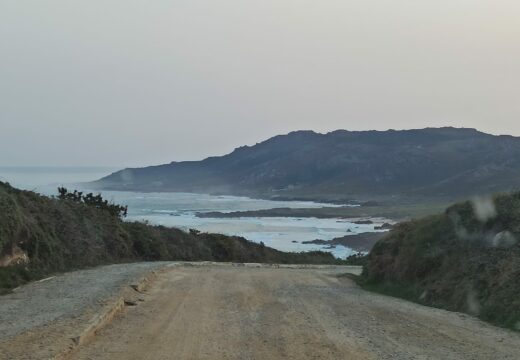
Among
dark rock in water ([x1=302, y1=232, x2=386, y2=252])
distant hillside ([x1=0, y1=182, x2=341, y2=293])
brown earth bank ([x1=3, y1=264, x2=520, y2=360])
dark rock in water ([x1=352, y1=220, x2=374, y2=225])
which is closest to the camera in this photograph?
brown earth bank ([x1=3, y1=264, x2=520, y2=360])

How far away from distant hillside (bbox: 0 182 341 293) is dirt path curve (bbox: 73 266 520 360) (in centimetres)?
414

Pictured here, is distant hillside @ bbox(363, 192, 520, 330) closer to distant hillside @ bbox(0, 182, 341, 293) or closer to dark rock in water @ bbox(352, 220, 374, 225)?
distant hillside @ bbox(0, 182, 341, 293)

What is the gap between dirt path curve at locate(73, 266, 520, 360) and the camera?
8750mm

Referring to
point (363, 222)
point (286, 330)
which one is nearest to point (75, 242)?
point (286, 330)

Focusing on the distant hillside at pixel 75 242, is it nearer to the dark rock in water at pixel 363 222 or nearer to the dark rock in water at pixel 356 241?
the dark rock in water at pixel 356 241

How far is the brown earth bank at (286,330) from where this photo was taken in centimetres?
874

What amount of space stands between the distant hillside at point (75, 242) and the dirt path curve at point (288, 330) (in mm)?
4141

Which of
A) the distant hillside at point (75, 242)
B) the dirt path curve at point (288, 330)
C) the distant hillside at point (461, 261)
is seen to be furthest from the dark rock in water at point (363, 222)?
the dirt path curve at point (288, 330)

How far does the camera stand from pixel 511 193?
55.9 feet

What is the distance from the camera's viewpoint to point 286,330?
10.4 meters

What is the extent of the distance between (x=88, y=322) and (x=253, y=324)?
2.80 meters

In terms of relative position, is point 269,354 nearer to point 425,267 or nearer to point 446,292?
point 446,292

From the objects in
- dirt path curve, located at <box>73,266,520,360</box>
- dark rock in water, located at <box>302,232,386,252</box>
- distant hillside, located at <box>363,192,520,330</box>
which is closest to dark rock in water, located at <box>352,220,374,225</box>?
dark rock in water, located at <box>302,232,386,252</box>

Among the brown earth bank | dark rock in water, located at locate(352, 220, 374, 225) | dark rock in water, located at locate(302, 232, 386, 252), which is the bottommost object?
dark rock in water, located at locate(302, 232, 386, 252)
